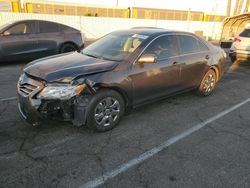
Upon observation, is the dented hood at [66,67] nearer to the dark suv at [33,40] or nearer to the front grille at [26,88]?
the front grille at [26,88]

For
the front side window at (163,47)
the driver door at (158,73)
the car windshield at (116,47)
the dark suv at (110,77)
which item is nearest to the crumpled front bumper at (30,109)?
the dark suv at (110,77)

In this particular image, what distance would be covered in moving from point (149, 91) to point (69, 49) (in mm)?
6137

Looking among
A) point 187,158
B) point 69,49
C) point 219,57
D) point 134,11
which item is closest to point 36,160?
point 187,158

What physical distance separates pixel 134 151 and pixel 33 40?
22.4ft

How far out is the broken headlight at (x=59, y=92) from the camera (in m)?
3.31

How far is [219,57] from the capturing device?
19.4 ft

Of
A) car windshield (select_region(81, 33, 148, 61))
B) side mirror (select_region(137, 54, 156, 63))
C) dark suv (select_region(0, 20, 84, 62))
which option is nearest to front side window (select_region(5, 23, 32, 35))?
dark suv (select_region(0, 20, 84, 62))

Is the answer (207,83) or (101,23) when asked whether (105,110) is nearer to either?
(207,83)

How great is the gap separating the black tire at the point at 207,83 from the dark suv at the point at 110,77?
0.99 feet

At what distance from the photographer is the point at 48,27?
9.02 metres

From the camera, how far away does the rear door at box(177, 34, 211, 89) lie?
486cm

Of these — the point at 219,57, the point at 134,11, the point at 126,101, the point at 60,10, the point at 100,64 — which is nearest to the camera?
the point at 100,64

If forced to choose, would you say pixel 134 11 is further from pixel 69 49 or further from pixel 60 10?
pixel 69 49

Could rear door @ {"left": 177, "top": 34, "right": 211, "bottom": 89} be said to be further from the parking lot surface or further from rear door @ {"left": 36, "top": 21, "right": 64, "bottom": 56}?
rear door @ {"left": 36, "top": 21, "right": 64, "bottom": 56}
